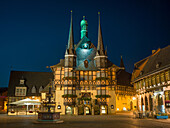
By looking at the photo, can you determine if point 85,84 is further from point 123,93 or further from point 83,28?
point 123,93

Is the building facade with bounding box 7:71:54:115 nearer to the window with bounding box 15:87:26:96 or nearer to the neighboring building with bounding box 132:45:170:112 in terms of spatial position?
the window with bounding box 15:87:26:96

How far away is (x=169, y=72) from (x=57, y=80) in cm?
2706

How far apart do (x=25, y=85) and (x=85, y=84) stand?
1047 inches

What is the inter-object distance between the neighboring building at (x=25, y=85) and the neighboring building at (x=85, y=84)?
17746mm

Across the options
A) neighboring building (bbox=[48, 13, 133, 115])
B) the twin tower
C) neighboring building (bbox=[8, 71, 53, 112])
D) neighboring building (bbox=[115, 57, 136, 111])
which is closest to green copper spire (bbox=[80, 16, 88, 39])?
the twin tower

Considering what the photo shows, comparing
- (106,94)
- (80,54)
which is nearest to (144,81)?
(106,94)

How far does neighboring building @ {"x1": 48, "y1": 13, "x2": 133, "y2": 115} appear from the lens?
49.2 meters

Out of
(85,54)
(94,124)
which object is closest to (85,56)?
(85,54)

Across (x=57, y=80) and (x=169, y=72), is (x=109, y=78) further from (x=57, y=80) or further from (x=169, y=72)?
(x=169, y=72)

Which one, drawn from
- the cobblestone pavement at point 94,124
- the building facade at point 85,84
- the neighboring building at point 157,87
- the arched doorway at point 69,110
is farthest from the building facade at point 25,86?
the cobblestone pavement at point 94,124

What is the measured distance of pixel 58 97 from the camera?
50.6 meters

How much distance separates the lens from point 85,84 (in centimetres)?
5109

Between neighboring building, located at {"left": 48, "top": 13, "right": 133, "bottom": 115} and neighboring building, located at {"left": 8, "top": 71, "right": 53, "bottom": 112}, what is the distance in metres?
17.7

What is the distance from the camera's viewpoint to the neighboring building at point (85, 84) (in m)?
49.2
